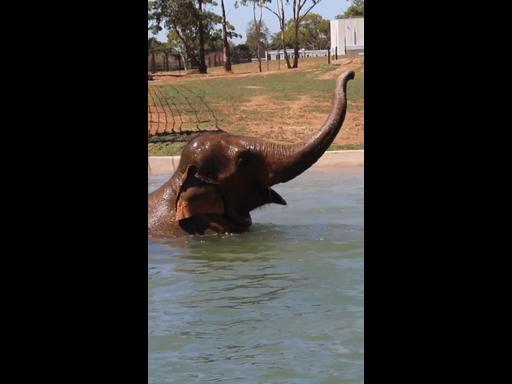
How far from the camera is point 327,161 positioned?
16.2 meters

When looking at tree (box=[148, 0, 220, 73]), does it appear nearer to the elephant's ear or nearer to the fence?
the fence

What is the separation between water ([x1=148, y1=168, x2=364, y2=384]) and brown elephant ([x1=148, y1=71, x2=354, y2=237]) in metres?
0.22

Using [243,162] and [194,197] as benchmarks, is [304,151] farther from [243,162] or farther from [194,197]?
[194,197]

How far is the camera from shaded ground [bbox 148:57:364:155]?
75.0ft

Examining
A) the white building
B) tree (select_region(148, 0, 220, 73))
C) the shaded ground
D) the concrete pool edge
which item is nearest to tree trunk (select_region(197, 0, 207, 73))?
tree (select_region(148, 0, 220, 73))

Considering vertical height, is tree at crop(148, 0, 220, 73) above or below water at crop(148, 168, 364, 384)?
above

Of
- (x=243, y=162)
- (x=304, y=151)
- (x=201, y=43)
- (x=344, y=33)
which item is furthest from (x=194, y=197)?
(x=344, y=33)

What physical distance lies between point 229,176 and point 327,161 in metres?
6.69

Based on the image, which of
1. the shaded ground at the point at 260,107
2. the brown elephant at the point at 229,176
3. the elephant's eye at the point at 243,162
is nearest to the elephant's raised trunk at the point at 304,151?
the brown elephant at the point at 229,176

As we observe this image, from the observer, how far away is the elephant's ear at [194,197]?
9.55 meters
